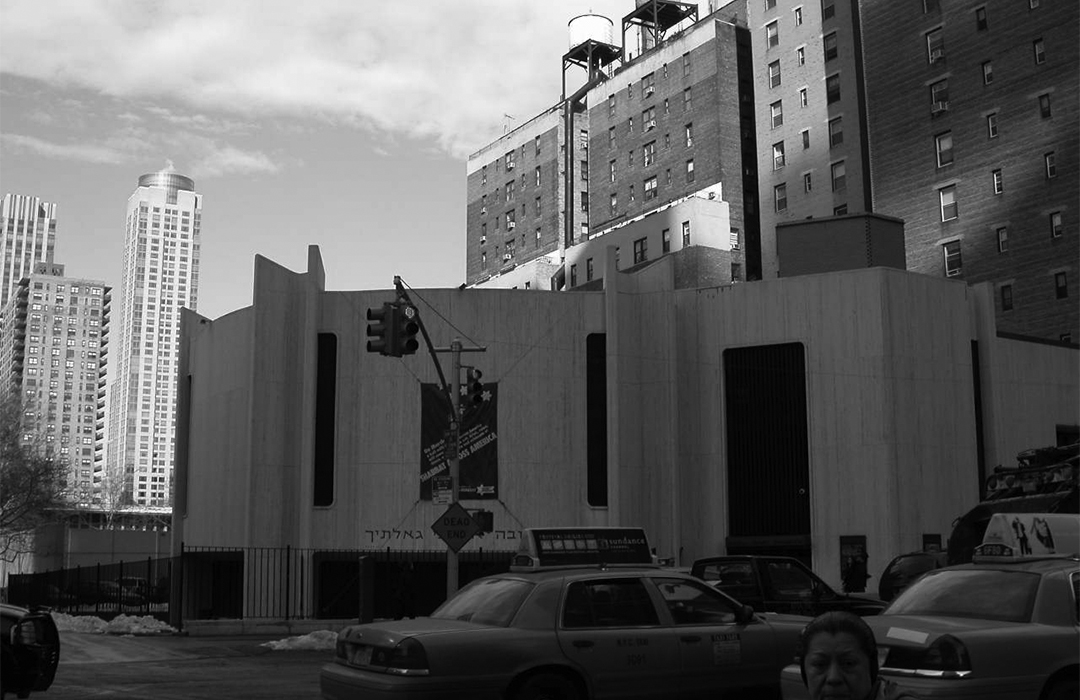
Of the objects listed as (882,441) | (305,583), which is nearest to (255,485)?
(305,583)

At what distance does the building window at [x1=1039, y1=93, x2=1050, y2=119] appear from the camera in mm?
55594

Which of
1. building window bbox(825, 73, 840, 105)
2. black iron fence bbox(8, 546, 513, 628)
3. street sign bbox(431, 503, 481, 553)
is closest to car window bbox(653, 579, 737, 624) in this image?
street sign bbox(431, 503, 481, 553)

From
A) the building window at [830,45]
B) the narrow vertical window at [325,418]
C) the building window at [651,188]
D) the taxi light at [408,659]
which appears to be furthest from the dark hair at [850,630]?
the building window at [651,188]

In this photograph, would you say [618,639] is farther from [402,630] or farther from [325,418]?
[325,418]

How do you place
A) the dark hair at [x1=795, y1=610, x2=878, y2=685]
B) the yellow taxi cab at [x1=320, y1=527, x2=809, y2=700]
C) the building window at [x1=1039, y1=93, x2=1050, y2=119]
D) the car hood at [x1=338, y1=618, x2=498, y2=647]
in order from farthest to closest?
1. the building window at [x1=1039, y1=93, x2=1050, y2=119]
2. the car hood at [x1=338, y1=618, x2=498, y2=647]
3. the yellow taxi cab at [x1=320, y1=527, x2=809, y2=700]
4. the dark hair at [x1=795, y1=610, x2=878, y2=685]

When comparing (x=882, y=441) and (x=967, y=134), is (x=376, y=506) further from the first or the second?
(x=967, y=134)

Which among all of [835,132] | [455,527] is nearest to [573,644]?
[455,527]

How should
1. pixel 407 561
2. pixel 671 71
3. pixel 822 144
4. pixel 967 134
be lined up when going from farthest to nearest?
pixel 671 71 → pixel 822 144 → pixel 967 134 → pixel 407 561

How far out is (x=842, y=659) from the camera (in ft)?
13.0

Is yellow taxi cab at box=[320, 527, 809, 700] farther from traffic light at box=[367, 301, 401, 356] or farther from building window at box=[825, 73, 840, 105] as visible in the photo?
building window at box=[825, 73, 840, 105]

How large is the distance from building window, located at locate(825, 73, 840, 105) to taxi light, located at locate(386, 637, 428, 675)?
63.0m

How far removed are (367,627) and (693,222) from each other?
207 feet

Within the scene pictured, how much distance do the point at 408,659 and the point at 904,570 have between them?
1556cm

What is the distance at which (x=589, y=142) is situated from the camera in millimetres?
89562
